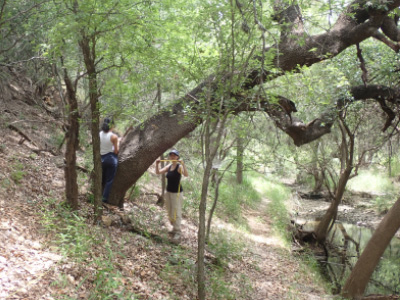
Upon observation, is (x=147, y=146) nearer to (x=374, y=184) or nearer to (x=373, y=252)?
(x=373, y=252)

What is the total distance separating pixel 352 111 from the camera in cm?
834

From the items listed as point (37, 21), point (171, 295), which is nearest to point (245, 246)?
point (171, 295)

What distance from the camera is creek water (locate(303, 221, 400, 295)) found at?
27.7 feet

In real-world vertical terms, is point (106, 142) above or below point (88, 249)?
above

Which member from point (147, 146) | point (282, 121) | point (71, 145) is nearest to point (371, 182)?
point (282, 121)

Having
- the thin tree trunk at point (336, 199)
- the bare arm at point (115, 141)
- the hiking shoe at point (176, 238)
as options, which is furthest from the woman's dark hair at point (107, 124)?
the thin tree trunk at point (336, 199)

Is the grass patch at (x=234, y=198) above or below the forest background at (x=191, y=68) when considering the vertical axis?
below

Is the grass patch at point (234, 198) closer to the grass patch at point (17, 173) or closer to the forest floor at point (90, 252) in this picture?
the forest floor at point (90, 252)

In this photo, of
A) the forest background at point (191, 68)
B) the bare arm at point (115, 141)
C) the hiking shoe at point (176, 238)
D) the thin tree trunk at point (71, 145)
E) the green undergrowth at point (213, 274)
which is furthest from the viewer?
the hiking shoe at point (176, 238)

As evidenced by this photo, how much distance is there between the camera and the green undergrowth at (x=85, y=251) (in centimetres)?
386

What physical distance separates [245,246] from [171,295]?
4.16 metres

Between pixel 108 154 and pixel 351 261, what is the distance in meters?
8.05

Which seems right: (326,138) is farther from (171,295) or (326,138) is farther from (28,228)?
(28,228)

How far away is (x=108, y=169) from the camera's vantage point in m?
6.17
